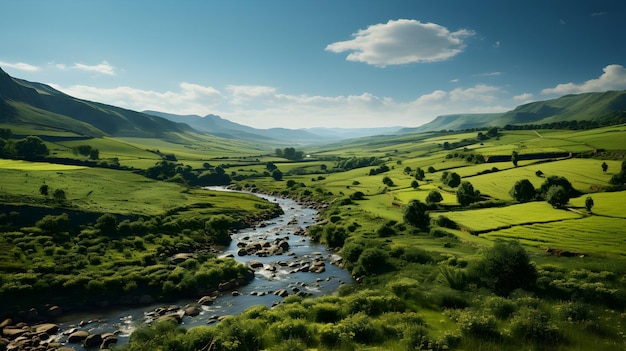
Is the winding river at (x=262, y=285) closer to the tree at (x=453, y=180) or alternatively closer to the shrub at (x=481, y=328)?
the shrub at (x=481, y=328)

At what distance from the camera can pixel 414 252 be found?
56.0 metres

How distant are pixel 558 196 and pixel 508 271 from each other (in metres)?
50.0

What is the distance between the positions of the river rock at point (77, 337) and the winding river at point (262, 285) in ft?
2.44

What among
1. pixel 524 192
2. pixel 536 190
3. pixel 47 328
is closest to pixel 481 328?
pixel 47 328

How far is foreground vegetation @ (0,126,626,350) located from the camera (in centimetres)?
2348

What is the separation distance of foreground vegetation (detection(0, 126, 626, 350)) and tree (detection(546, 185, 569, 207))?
316 mm

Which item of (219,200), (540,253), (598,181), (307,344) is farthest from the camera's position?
(219,200)

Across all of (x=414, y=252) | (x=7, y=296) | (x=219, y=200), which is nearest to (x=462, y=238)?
(x=414, y=252)

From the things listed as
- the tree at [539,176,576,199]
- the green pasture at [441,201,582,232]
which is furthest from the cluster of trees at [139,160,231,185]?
the tree at [539,176,576,199]

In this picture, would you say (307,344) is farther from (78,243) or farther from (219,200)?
(219,200)

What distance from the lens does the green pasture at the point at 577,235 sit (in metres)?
49.6

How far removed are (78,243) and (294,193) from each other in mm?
96847

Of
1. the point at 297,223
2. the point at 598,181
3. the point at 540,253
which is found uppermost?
the point at 598,181

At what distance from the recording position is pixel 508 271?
36.5 metres
